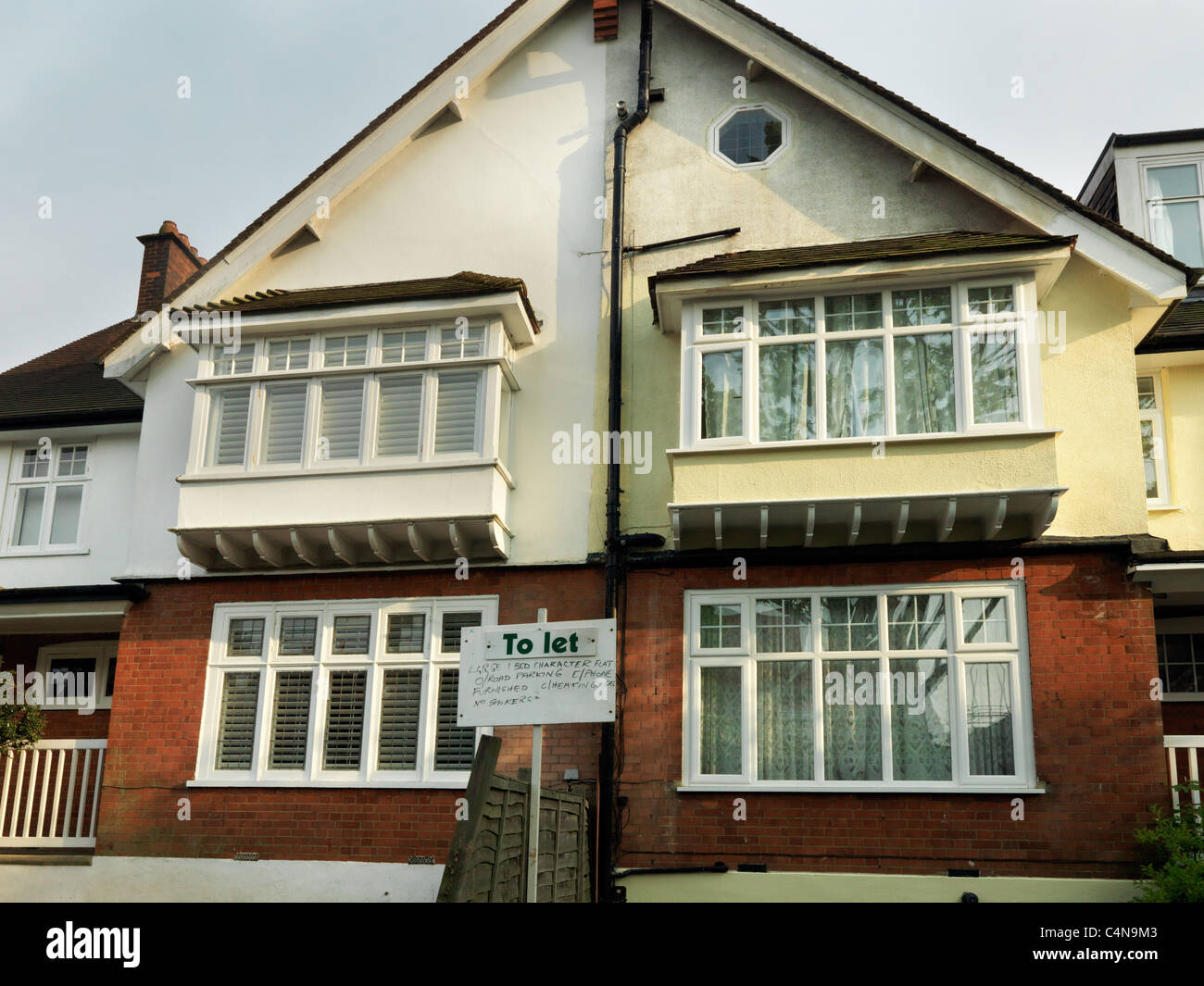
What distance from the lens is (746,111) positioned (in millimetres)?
13344

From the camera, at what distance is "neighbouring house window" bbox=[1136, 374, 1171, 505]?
39.8 feet

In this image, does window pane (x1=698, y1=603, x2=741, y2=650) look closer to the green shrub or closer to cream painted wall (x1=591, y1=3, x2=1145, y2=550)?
cream painted wall (x1=591, y1=3, x2=1145, y2=550)

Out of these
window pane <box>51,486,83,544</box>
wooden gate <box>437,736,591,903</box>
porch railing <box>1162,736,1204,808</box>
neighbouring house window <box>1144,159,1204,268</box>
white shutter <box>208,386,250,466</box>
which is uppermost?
neighbouring house window <box>1144,159,1204,268</box>

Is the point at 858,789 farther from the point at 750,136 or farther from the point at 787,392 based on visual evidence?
the point at 750,136

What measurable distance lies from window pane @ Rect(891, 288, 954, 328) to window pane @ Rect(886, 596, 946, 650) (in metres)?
2.80

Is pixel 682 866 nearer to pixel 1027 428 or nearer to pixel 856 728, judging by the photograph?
pixel 856 728

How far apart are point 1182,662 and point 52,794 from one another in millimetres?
13065

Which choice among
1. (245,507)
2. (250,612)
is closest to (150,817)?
(250,612)

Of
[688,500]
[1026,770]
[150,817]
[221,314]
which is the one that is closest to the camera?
[1026,770]

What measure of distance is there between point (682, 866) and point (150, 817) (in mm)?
5771

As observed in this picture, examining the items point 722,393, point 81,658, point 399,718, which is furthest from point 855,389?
point 81,658

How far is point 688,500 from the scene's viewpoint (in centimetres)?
1141

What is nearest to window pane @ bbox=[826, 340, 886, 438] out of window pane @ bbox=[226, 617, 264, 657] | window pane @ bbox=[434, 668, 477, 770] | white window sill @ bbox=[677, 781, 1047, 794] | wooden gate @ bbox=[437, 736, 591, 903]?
white window sill @ bbox=[677, 781, 1047, 794]

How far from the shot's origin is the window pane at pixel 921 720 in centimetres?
1094
